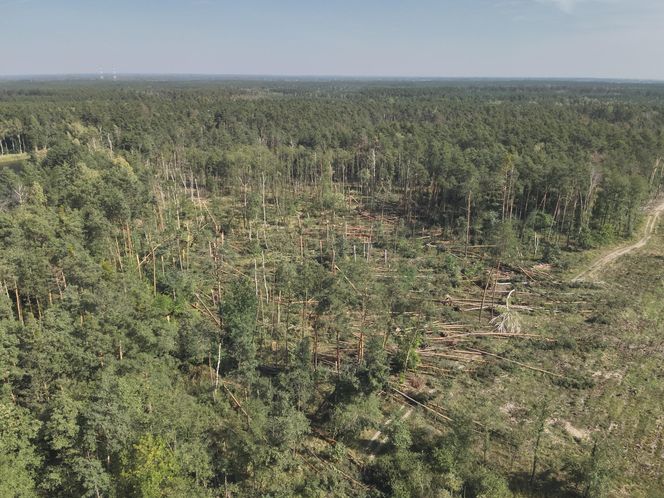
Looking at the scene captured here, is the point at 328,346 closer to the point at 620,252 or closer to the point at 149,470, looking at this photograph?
the point at 149,470

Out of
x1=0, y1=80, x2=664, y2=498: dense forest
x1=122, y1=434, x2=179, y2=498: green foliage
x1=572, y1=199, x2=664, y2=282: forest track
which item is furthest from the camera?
x1=572, y1=199, x2=664, y2=282: forest track

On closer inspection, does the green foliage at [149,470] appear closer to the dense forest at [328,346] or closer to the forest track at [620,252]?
the dense forest at [328,346]

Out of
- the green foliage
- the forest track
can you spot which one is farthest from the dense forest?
the forest track

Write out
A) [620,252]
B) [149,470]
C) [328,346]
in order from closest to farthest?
[149,470]
[328,346]
[620,252]

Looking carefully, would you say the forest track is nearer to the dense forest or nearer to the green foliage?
the dense forest

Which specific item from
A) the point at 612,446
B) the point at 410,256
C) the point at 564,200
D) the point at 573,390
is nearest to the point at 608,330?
the point at 573,390

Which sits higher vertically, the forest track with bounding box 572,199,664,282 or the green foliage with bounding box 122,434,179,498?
the green foliage with bounding box 122,434,179,498

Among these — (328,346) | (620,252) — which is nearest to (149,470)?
(328,346)
